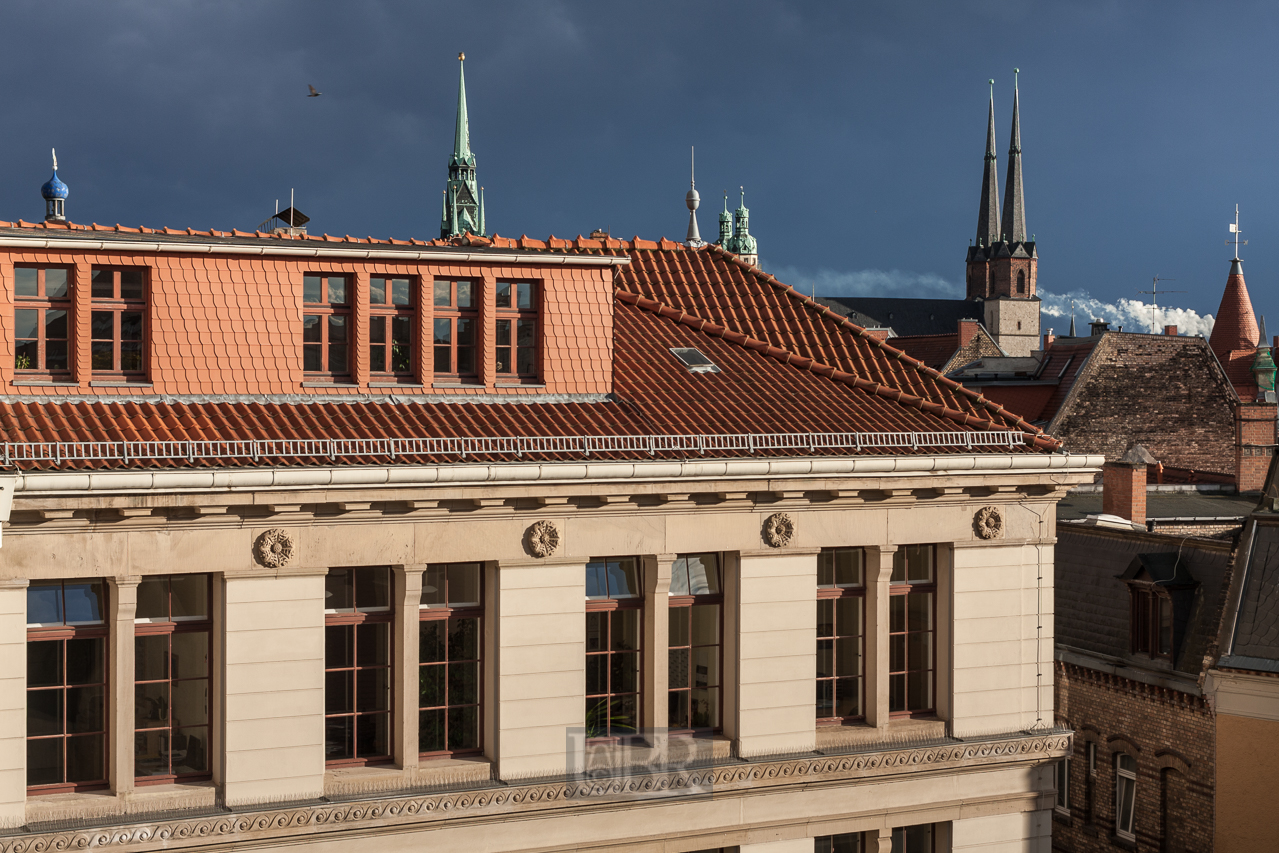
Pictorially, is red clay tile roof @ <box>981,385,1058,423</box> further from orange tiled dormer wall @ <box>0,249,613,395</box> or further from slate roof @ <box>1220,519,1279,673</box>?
orange tiled dormer wall @ <box>0,249,613,395</box>

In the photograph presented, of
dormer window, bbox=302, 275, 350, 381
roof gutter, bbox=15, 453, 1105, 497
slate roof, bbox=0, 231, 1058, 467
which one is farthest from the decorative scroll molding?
dormer window, bbox=302, 275, 350, 381

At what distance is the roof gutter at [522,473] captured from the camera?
17594mm

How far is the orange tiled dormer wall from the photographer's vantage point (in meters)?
19.8

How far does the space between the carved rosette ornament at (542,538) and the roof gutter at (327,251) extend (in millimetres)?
4596

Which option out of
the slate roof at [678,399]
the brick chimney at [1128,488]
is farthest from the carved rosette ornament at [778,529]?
the brick chimney at [1128,488]

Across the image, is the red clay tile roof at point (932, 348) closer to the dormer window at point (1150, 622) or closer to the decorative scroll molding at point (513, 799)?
the dormer window at point (1150, 622)

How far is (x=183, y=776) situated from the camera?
19.2 m

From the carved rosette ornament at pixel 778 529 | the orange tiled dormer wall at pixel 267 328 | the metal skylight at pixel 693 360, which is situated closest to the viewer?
the orange tiled dormer wall at pixel 267 328

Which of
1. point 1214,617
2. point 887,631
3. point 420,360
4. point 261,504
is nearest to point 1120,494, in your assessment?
point 1214,617

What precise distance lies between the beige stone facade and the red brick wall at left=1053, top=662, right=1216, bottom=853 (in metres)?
9.88

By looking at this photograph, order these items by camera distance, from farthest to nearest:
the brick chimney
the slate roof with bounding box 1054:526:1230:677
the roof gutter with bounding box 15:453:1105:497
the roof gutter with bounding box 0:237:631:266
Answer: the brick chimney
the slate roof with bounding box 1054:526:1230:677
the roof gutter with bounding box 0:237:631:266
the roof gutter with bounding box 15:453:1105:497

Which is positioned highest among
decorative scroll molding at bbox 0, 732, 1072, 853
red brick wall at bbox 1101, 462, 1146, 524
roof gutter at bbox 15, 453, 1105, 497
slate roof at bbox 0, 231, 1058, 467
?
slate roof at bbox 0, 231, 1058, 467

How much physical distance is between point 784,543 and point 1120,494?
79.2 feet

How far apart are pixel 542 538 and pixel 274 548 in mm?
3878
